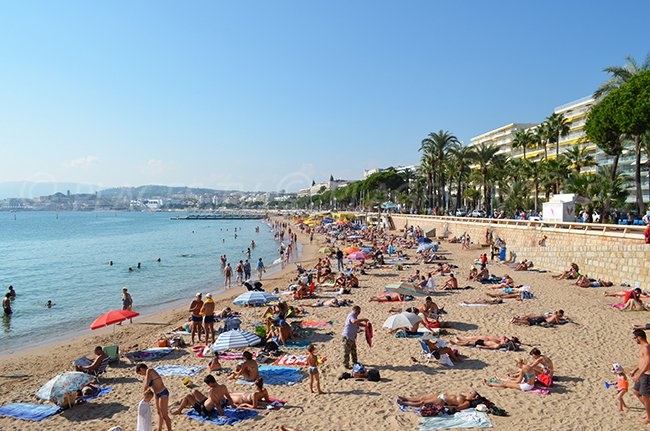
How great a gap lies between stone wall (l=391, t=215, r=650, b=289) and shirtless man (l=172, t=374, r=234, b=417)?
14.6 m

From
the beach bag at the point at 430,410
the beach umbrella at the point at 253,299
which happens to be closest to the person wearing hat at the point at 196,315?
the beach umbrella at the point at 253,299

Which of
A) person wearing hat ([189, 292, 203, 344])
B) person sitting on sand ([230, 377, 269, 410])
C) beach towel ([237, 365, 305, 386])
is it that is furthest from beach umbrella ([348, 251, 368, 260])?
person sitting on sand ([230, 377, 269, 410])

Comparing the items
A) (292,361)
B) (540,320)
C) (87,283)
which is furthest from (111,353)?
(87,283)

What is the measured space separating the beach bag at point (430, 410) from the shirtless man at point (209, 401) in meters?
3.19

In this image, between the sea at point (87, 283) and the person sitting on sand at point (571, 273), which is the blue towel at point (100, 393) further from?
the person sitting on sand at point (571, 273)

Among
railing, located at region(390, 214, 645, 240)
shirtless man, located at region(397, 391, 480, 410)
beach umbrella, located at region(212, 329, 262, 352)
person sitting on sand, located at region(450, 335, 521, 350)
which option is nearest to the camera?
shirtless man, located at region(397, 391, 480, 410)

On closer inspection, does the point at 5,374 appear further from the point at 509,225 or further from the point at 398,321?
the point at 509,225

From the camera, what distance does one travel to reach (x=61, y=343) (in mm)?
14695

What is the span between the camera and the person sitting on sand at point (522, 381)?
8.00 m

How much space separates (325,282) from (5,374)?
Result: 12.2 m

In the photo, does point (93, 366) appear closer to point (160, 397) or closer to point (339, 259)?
point (160, 397)

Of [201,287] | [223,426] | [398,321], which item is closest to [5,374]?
[223,426]

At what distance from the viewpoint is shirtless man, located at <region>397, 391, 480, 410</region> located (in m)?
7.27

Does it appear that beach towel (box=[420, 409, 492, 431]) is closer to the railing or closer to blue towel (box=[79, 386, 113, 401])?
blue towel (box=[79, 386, 113, 401])
